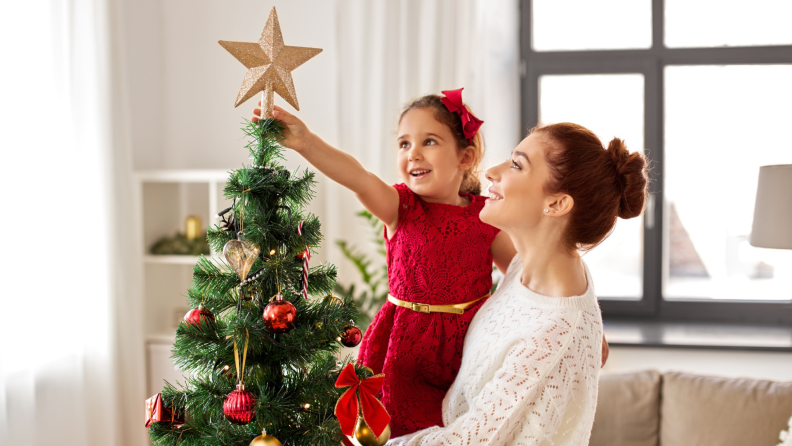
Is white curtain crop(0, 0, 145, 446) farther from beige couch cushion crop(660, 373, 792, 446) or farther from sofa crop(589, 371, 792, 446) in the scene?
beige couch cushion crop(660, 373, 792, 446)

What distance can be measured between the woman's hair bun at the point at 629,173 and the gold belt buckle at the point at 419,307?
0.48 metres

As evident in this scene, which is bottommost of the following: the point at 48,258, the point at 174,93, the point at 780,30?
the point at 48,258

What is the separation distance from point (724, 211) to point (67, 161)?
3135 millimetres

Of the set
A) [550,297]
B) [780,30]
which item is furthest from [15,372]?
[780,30]

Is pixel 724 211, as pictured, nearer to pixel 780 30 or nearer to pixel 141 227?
pixel 780 30

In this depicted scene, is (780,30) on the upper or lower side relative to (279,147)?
upper

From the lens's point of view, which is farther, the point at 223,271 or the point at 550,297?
the point at 550,297

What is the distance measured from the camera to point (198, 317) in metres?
0.97

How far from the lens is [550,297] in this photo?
1210 mm

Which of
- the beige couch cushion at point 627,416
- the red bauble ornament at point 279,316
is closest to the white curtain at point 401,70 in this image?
the beige couch cushion at point 627,416

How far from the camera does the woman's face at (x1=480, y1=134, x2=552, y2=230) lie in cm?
124

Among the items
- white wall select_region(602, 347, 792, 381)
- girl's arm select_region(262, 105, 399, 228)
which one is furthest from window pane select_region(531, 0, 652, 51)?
girl's arm select_region(262, 105, 399, 228)

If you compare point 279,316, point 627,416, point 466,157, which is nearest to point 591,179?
point 466,157

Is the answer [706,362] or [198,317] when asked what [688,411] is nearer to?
[706,362]
